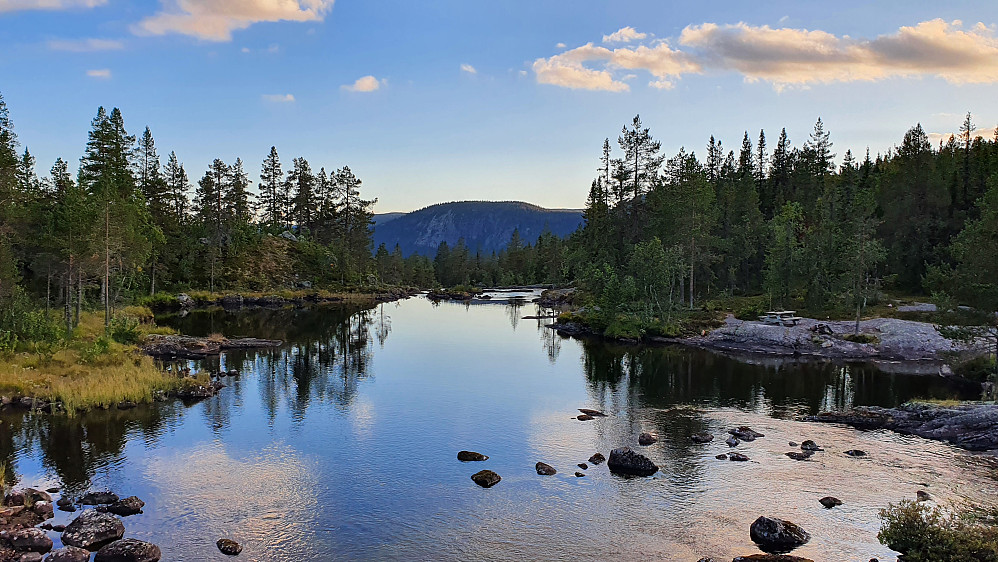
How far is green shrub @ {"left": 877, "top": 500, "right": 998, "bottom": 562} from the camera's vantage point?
56.9 feet

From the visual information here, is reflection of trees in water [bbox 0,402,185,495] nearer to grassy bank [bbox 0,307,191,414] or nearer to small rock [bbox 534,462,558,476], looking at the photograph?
grassy bank [bbox 0,307,191,414]

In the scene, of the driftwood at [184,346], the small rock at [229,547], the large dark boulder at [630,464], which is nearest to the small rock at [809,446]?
the large dark boulder at [630,464]

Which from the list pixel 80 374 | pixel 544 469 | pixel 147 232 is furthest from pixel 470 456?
pixel 147 232

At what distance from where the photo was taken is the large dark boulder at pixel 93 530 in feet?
68.5

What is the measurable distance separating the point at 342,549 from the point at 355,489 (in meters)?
5.14

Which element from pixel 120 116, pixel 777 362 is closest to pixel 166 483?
pixel 777 362

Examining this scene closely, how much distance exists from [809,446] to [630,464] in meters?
10.8

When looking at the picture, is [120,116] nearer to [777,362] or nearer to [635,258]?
[635,258]

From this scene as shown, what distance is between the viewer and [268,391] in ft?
146

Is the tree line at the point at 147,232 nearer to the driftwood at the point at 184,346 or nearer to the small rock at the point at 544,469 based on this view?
the driftwood at the point at 184,346

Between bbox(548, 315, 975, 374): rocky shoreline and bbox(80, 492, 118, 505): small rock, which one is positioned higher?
bbox(548, 315, 975, 374): rocky shoreline

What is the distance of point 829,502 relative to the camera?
25.8 m

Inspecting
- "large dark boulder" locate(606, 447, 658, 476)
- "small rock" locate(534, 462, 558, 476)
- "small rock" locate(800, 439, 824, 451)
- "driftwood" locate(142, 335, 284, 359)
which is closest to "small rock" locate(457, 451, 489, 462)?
"small rock" locate(534, 462, 558, 476)

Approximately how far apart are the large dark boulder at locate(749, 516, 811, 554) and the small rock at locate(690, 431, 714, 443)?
11.1m
